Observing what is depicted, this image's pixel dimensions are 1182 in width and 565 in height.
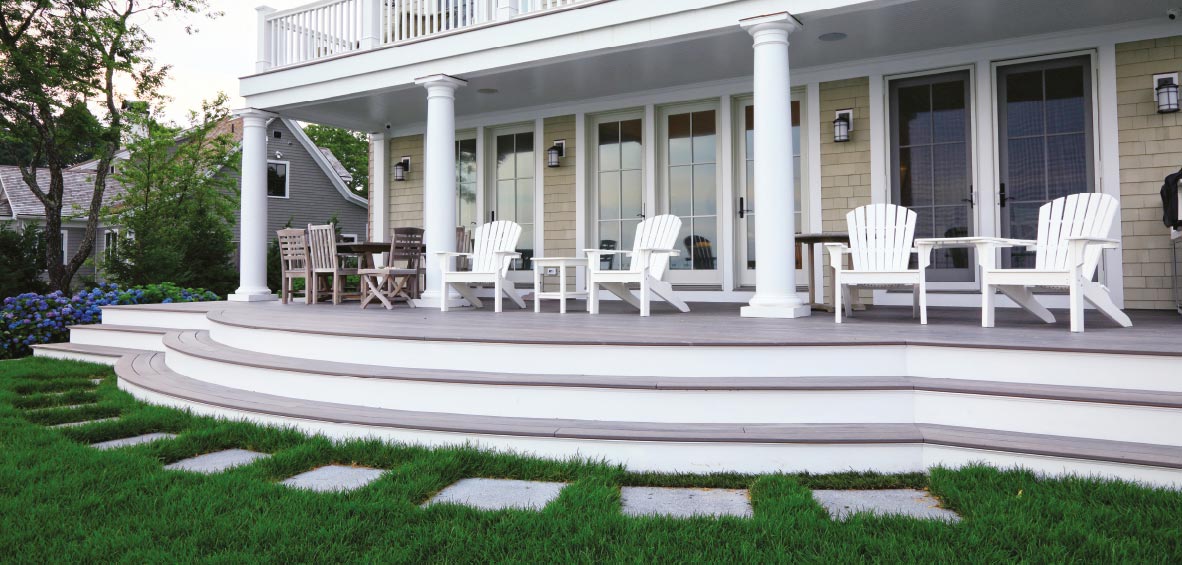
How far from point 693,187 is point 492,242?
2.19 metres

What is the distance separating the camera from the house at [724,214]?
3.03 meters

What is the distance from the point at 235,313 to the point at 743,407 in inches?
172

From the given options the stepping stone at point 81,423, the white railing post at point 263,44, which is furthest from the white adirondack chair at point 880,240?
the white railing post at point 263,44

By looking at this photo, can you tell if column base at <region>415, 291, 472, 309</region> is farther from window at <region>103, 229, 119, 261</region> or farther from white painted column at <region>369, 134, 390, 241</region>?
window at <region>103, 229, 119, 261</region>

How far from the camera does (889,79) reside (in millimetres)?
6531

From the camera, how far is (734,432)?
9.86ft

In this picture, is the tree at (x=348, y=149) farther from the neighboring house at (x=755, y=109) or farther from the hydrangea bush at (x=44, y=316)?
the neighboring house at (x=755, y=109)

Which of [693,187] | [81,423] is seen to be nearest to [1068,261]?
[693,187]

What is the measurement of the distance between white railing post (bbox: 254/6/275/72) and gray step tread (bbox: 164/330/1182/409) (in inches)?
209

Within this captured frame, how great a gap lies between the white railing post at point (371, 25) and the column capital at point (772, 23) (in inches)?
157

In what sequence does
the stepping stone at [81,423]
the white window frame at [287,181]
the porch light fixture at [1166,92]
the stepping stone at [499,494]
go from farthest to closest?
the white window frame at [287,181] < the porch light fixture at [1166,92] < the stepping stone at [81,423] < the stepping stone at [499,494]

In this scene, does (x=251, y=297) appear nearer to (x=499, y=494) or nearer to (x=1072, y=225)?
(x=499, y=494)

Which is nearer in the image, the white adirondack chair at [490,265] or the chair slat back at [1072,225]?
the chair slat back at [1072,225]

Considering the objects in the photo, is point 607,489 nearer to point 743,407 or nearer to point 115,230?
point 743,407
